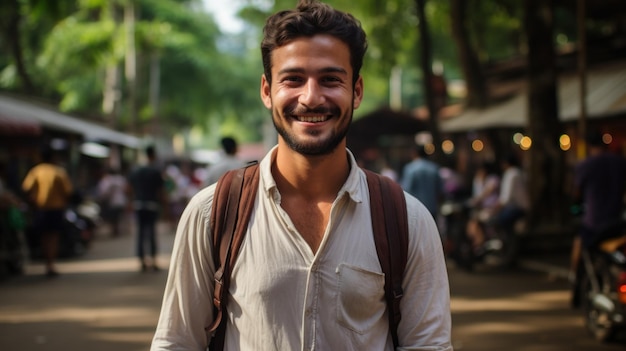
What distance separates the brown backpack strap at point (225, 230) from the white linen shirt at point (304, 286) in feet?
0.06

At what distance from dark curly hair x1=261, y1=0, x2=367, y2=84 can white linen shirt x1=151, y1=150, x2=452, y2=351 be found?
34 cm

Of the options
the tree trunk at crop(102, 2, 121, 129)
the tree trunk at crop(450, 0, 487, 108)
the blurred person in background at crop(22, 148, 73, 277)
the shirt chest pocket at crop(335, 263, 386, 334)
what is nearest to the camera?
the shirt chest pocket at crop(335, 263, 386, 334)

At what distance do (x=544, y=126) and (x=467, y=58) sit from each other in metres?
8.48

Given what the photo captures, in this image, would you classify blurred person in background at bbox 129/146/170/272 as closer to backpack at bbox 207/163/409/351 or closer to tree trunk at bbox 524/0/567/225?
tree trunk at bbox 524/0/567/225

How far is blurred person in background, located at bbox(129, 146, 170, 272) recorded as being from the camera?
46.3 feet

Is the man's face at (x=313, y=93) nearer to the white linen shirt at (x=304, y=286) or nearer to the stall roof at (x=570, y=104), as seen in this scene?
the white linen shirt at (x=304, y=286)

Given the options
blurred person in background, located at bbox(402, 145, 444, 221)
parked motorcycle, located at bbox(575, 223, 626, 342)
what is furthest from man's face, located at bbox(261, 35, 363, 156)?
blurred person in background, located at bbox(402, 145, 444, 221)

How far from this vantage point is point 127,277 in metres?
13.3

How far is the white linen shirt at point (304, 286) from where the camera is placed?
7.86ft

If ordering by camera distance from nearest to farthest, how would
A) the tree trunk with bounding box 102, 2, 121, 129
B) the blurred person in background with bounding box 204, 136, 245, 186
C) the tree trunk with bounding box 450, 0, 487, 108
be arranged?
1. the blurred person in background with bounding box 204, 136, 245, 186
2. the tree trunk with bounding box 450, 0, 487, 108
3. the tree trunk with bounding box 102, 2, 121, 129

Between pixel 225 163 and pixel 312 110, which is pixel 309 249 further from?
pixel 225 163

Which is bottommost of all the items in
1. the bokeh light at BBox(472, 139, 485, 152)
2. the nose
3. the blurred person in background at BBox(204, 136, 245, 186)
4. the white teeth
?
the bokeh light at BBox(472, 139, 485, 152)

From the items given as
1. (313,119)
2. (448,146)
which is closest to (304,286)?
(313,119)

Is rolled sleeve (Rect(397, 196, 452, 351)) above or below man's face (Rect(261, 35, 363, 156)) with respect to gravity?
below
